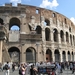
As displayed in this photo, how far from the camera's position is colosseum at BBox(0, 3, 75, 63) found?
77.4ft

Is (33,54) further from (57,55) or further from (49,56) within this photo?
(57,55)

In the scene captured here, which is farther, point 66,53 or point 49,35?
point 66,53

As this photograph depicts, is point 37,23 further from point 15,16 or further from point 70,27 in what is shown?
point 70,27

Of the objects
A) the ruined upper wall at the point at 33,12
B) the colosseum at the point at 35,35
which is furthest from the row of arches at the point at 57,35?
the ruined upper wall at the point at 33,12

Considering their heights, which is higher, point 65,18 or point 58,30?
point 65,18

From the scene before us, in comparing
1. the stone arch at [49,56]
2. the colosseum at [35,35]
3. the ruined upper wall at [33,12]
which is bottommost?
the stone arch at [49,56]

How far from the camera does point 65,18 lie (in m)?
33.0

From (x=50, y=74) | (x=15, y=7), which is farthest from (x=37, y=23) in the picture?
(x=50, y=74)

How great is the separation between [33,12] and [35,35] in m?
5.07

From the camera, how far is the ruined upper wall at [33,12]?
24781 mm

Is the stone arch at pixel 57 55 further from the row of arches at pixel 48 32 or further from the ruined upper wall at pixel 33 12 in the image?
the ruined upper wall at pixel 33 12

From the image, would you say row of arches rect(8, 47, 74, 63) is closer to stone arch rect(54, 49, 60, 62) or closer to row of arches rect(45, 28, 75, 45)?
stone arch rect(54, 49, 60, 62)

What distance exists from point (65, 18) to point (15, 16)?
38.6 feet

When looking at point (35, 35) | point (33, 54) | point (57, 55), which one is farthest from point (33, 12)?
point (57, 55)
